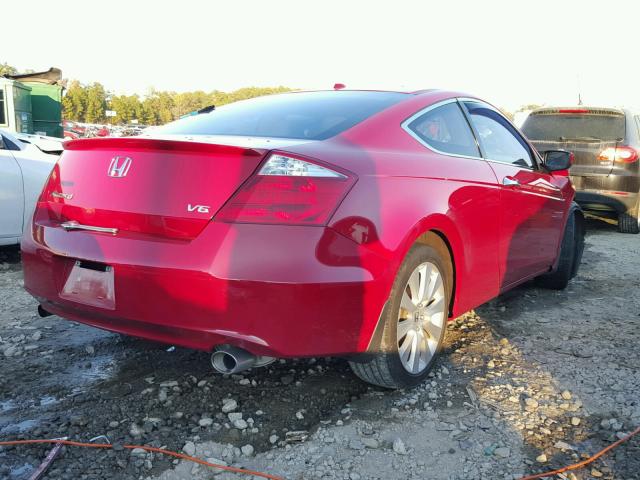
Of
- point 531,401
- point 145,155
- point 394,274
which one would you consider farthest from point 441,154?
point 145,155

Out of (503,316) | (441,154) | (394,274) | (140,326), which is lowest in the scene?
(503,316)

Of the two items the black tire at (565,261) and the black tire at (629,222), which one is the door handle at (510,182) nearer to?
the black tire at (565,261)

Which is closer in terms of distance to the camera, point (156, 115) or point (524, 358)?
point (524, 358)

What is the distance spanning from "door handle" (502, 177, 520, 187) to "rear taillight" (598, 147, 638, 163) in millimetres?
4678

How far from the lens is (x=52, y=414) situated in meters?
2.62

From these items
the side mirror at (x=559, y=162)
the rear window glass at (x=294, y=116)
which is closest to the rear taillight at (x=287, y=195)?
the rear window glass at (x=294, y=116)

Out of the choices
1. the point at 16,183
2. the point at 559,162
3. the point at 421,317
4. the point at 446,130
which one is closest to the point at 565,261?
the point at 559,162

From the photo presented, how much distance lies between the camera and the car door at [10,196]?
207 inches

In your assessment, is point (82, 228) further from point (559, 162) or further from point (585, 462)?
point (559, 162)

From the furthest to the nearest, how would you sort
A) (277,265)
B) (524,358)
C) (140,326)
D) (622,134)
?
(622,134) → (524,358) → (140,326) → (277,265)

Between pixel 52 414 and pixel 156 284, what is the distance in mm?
834

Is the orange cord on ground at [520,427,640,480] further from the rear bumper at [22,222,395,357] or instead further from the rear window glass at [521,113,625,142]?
the rear window glass at [521,113,625,142]

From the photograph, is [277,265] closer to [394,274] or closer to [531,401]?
[394,274]

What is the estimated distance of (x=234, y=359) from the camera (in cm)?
231
